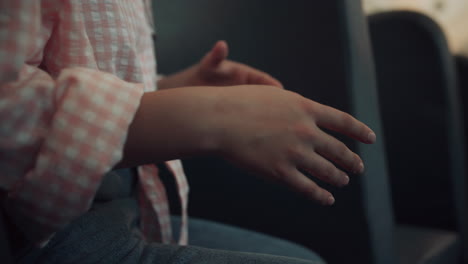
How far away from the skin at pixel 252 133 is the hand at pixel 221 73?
0.22 metres

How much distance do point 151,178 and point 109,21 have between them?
19cm

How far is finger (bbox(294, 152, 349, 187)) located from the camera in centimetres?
30

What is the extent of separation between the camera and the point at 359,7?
590 millimetres

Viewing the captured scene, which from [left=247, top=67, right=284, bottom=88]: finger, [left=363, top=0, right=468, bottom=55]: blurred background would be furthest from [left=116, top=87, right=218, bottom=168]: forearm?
[left=363, top=0, right=468, bottom=55]: blurred background

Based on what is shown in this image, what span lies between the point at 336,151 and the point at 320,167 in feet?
0.06

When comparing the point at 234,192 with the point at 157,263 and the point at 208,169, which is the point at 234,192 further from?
the point at 157,263

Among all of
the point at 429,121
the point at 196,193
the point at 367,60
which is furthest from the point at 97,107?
the point at 429,121

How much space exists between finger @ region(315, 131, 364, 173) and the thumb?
0.27 metres

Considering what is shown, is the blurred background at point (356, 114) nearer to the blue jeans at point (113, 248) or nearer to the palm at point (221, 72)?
the palm at point (221, 72)

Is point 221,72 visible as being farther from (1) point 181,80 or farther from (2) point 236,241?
(2) point 236,241

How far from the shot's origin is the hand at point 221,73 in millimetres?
545

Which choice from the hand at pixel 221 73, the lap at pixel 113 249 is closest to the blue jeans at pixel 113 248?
the lap at pixel 113 249

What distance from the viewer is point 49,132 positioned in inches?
11.4

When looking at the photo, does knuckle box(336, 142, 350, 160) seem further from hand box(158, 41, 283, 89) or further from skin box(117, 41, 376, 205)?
hand box(158, 41, 283, 89)
